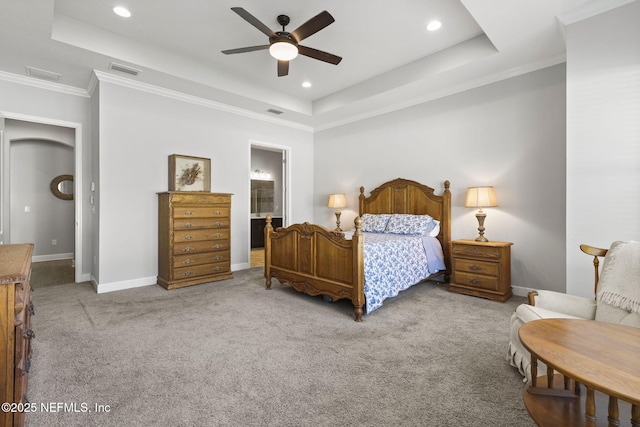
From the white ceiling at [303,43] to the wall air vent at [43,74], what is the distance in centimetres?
7

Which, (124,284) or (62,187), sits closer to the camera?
(124,284)

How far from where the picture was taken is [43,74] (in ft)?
12.6

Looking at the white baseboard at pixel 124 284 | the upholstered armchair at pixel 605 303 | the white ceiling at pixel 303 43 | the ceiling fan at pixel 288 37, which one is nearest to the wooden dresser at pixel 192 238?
the white baseboard at pixel 124 284

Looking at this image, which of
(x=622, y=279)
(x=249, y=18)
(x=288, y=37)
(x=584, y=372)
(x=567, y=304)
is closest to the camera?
(x=584, y=372)

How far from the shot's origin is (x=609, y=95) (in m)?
2.58

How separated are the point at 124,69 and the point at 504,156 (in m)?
4.93

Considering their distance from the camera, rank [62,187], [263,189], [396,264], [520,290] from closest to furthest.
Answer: [396,264], [520,290], [62,187], [263,189]

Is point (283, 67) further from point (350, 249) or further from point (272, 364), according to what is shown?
point (272, 364)

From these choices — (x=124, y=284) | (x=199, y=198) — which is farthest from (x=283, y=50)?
(x=124, y=284)

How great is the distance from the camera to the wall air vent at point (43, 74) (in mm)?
3723

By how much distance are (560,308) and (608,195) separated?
131cm

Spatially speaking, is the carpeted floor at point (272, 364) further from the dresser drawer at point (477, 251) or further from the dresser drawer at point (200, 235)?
the dresser drawer at point (200, 235)

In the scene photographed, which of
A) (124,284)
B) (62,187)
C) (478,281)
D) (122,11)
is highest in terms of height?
(122,11)

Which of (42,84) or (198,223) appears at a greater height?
(42,84)
